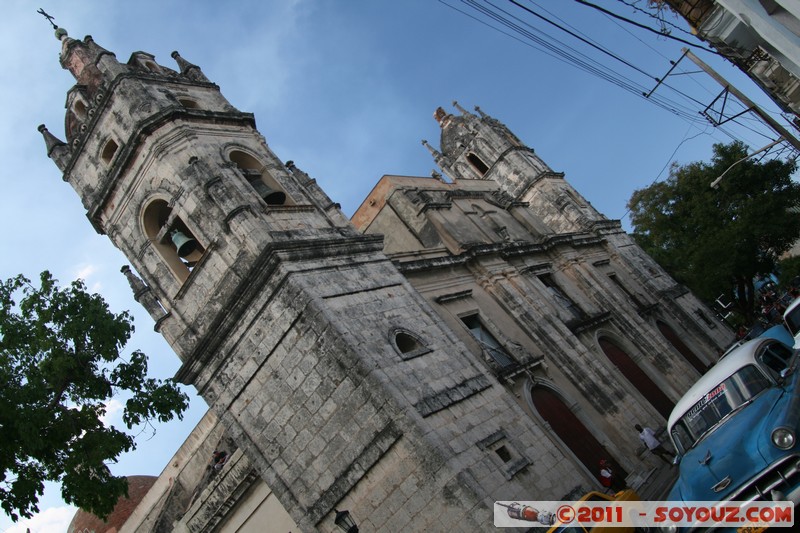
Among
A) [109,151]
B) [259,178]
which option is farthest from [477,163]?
Answer: [109,151]

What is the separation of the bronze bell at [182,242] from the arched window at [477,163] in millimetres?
18492

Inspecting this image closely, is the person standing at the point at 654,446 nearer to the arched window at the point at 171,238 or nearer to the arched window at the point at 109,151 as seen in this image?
the arched window at the point at 171,238

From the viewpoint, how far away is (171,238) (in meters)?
13.5

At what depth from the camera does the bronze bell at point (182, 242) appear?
13.0 m

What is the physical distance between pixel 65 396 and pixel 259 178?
6.16 metres

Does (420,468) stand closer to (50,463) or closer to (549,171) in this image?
(50,463)

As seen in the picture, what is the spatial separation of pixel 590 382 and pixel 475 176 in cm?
1499

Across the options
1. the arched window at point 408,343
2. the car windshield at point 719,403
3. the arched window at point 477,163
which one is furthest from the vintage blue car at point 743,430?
the arched window at point 477,163

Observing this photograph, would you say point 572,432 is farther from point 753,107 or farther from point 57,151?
point 57,151

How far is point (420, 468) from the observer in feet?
31.9

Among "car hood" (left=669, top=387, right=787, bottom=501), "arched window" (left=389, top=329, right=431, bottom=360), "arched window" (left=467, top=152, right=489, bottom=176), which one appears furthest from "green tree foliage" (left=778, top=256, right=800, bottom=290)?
"car hood" (left=669, top=387, right=787, bottom=501)

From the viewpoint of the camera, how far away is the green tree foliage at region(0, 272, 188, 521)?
997 cm

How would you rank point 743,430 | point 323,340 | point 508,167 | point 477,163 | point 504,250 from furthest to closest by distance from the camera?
1. point 477,163
2. point 508,167
3. point 504,250
4. point 323,340
5. point 743,430

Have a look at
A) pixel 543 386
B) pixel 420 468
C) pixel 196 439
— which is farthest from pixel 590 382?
pixel 196 439
